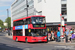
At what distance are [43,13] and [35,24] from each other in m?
36.9

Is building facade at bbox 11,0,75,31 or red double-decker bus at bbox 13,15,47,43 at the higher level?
building facade at bbox 11,0,75,31

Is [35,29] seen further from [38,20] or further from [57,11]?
[57,11]

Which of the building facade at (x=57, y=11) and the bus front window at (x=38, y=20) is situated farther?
the building facade at (x=57, y=11)

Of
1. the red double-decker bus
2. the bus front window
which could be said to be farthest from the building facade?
the bus front window

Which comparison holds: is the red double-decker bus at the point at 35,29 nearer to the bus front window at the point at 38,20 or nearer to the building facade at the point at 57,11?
the bus front window at the point at 38,20

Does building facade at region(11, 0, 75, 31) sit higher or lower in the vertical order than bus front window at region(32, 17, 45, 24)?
higher

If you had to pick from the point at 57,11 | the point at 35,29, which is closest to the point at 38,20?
the point at 35,29

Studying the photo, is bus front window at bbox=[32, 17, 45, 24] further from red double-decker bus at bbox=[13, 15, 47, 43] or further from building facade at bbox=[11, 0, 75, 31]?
building facade at bbox=[11, 0, 75, 31]

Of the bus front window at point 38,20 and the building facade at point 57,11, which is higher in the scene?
the building facade at point 57,11

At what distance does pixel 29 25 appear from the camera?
79.5ft

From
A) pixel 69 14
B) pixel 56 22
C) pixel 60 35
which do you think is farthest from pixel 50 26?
pixel 60 35

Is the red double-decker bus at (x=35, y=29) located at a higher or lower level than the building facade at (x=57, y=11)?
lower

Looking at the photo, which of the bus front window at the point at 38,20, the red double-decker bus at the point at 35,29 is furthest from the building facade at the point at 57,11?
the bus front window at the point at 38,20

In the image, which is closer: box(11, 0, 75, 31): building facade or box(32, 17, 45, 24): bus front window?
box(32, 17, 45, 24): bus front window
